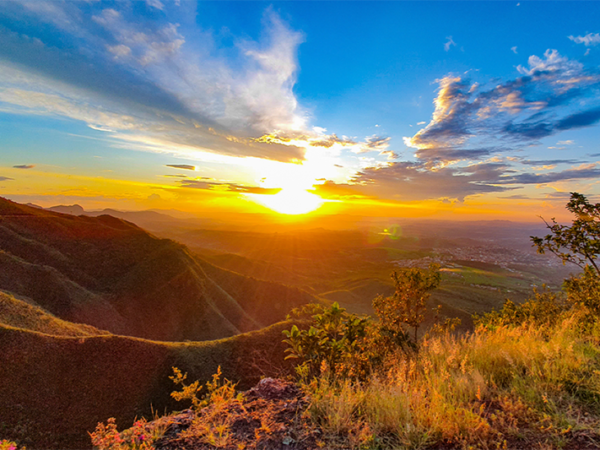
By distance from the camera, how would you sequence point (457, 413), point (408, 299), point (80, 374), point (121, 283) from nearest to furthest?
point (457, 413)
point (408, 299)
point (80, 374)
point (121, 283)

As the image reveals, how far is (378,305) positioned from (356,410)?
17.9 ft

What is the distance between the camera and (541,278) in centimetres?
12600

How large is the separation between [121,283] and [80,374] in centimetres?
2988

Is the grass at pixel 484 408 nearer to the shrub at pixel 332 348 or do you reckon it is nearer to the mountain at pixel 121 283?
the shrub at pixel 332 348

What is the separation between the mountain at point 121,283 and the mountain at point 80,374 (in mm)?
13750

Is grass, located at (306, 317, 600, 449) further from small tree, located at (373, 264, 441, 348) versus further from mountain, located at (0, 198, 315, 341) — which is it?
mountain, located at (0, 198, 315, 341)

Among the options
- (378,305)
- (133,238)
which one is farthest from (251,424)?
(133,238)

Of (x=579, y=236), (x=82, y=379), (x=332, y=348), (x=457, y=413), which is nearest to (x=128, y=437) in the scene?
(x=332, y=348)

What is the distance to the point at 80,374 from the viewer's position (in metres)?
17.3

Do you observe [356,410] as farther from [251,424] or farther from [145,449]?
[145,449]

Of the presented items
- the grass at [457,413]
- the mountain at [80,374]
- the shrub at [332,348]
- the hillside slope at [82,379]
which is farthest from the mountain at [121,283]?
the grass at [457,413]

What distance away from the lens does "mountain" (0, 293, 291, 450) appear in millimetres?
14398

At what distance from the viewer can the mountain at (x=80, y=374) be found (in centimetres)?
1440

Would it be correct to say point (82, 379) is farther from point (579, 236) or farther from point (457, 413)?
point (579, 236)
